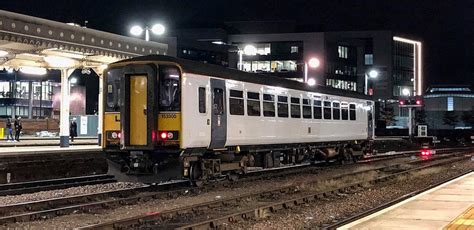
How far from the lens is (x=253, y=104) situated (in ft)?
62.2

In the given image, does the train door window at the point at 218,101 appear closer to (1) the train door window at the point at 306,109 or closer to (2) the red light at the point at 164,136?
(2) the red light at the point at 164,136

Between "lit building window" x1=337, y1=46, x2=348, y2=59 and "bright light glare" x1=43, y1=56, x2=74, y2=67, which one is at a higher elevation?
"lit building window" x1=337, y1=46, x2=348, y2=59

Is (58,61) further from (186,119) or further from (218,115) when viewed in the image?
(186,119)

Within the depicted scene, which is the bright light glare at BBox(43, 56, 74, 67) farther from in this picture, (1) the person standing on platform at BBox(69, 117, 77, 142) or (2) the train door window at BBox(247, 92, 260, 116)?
(2) the train door window at BBox(247, 92, 260, 116)

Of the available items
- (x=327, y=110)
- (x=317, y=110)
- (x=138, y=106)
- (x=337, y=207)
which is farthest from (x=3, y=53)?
(x=337, y=207)

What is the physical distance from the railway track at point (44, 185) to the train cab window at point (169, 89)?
14.8 ft

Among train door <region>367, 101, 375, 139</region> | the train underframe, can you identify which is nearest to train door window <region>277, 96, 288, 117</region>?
the train underframe

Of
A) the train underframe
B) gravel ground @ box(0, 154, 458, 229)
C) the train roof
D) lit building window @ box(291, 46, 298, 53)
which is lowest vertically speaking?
gravel ground @ box(0, 154, 458, 229)

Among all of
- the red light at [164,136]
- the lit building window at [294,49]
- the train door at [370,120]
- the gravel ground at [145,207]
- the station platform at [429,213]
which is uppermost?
the lit building window at [294,49]

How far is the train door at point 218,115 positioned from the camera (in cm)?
1673

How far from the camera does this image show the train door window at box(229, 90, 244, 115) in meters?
17.6

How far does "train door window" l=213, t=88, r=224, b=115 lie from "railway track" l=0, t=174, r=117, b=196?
4658 mm

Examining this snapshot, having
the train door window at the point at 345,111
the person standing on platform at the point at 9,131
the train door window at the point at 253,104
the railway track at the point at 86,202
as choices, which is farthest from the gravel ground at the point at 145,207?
the person standing on platform at the point at 9,131

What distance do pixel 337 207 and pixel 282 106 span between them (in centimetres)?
725
